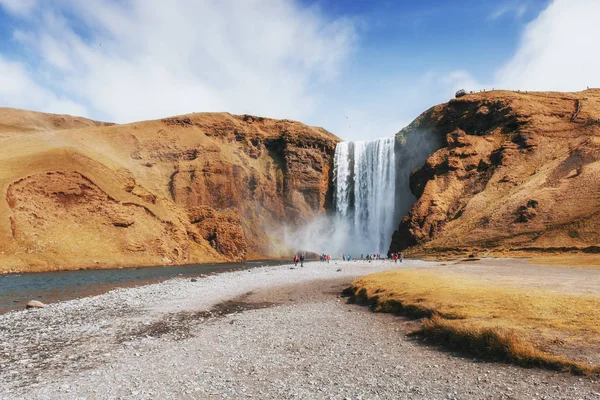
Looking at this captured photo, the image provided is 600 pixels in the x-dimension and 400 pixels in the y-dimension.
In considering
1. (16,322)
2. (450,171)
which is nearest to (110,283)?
(16,322)

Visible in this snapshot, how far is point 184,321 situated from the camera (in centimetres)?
2028

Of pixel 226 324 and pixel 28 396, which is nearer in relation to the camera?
pixel 28 396

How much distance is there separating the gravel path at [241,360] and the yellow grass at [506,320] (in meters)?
0.70

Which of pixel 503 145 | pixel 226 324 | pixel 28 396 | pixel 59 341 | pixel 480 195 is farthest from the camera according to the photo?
pixel 503 145

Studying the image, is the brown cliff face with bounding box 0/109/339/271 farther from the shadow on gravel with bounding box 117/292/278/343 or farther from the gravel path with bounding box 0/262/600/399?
the gravel path with bounding box 0/262/600/399

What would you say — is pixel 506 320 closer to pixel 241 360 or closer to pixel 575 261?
pixel 241 360

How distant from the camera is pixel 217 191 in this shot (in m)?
104

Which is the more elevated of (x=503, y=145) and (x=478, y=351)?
(x=503, y=145)

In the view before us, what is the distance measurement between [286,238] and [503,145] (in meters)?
62.4

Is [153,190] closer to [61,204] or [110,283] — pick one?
[61,204]

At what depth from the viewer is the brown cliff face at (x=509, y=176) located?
62969 millimetres

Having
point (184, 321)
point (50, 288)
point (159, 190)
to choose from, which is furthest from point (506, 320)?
point (159, 190)

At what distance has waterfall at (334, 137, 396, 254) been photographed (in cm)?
10250

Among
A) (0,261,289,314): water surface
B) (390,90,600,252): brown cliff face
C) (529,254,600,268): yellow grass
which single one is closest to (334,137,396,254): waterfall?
(390,90,600,252): brown cliff face
